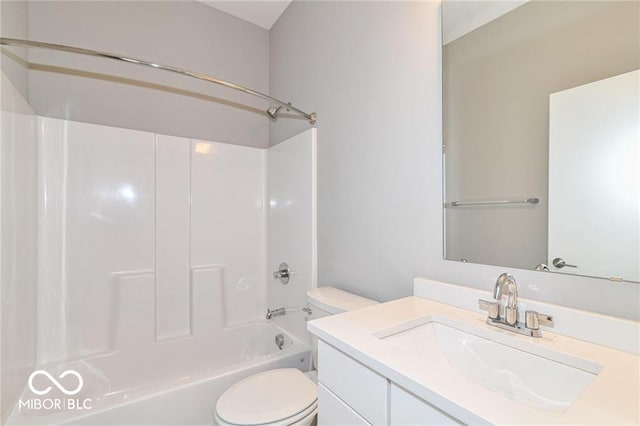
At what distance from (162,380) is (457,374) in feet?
6.05

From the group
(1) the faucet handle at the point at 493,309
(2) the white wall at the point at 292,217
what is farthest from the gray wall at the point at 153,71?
(1) the faucet handle at the point at 493,309

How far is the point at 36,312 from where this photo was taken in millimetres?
1582

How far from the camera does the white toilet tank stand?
4.08 feet

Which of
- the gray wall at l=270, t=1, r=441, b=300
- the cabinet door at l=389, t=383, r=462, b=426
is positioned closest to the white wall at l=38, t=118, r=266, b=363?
the gray wall at l=270, t=1, r=441, b=300

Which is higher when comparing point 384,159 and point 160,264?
point 384,159

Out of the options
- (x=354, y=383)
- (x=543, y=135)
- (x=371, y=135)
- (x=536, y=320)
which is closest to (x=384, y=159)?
(x=371, y=135)

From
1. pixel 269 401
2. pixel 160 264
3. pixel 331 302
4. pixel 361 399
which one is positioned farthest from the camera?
pixel 160 264

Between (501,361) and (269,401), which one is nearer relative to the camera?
(501,361)

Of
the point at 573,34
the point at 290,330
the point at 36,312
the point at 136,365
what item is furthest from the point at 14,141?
the point at 573,34

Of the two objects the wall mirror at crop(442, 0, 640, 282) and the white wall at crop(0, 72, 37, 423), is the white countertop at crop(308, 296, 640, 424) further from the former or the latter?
the white wall at crop(0, 72, 37, 423)

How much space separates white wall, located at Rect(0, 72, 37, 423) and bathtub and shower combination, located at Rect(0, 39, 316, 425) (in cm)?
4

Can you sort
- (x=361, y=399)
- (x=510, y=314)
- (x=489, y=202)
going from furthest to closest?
1. (x=489, y=202)
2. (x=510, y=314)
3. (x=361, y=399)

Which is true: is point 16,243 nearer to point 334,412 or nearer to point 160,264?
point 160,264

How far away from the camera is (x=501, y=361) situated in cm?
74
